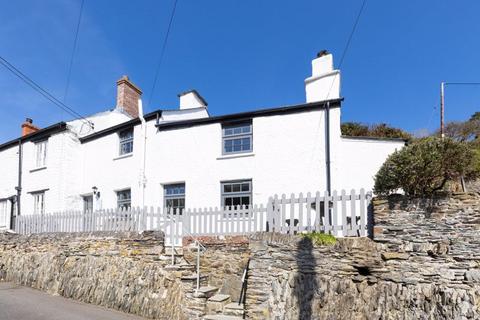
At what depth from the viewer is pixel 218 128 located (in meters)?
14.3

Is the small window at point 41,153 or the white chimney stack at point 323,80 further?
the small window at point 41,153

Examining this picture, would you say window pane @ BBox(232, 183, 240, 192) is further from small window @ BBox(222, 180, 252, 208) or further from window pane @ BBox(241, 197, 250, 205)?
window pane @ BBox(241, 197, 250, 205)

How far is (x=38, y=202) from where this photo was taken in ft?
58.6

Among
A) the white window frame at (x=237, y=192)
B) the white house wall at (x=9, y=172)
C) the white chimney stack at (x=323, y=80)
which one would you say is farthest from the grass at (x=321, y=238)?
the white house wall at (x=9, y=172)

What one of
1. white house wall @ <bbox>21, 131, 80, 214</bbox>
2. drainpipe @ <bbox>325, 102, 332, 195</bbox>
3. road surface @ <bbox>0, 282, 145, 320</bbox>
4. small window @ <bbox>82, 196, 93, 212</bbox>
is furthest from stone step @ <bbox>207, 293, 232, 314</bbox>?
white house wall @ <bbox>21, 131, 80, 214</bbox>

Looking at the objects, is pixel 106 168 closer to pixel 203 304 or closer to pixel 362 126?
pixel 203 304

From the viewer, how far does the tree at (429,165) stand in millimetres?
6422

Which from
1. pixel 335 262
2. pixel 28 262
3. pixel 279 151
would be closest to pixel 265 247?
pixel 335 262

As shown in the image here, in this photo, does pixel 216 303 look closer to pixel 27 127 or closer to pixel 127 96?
pixel 127 96

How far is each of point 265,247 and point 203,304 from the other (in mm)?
1981

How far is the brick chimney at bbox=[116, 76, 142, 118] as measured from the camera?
60.6 feet

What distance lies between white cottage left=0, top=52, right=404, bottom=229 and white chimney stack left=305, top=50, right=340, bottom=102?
41mm

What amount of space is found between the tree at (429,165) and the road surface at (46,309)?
6.73 meters

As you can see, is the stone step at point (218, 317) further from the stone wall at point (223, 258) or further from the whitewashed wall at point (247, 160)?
the whitewashed wall at point (247, 160)
